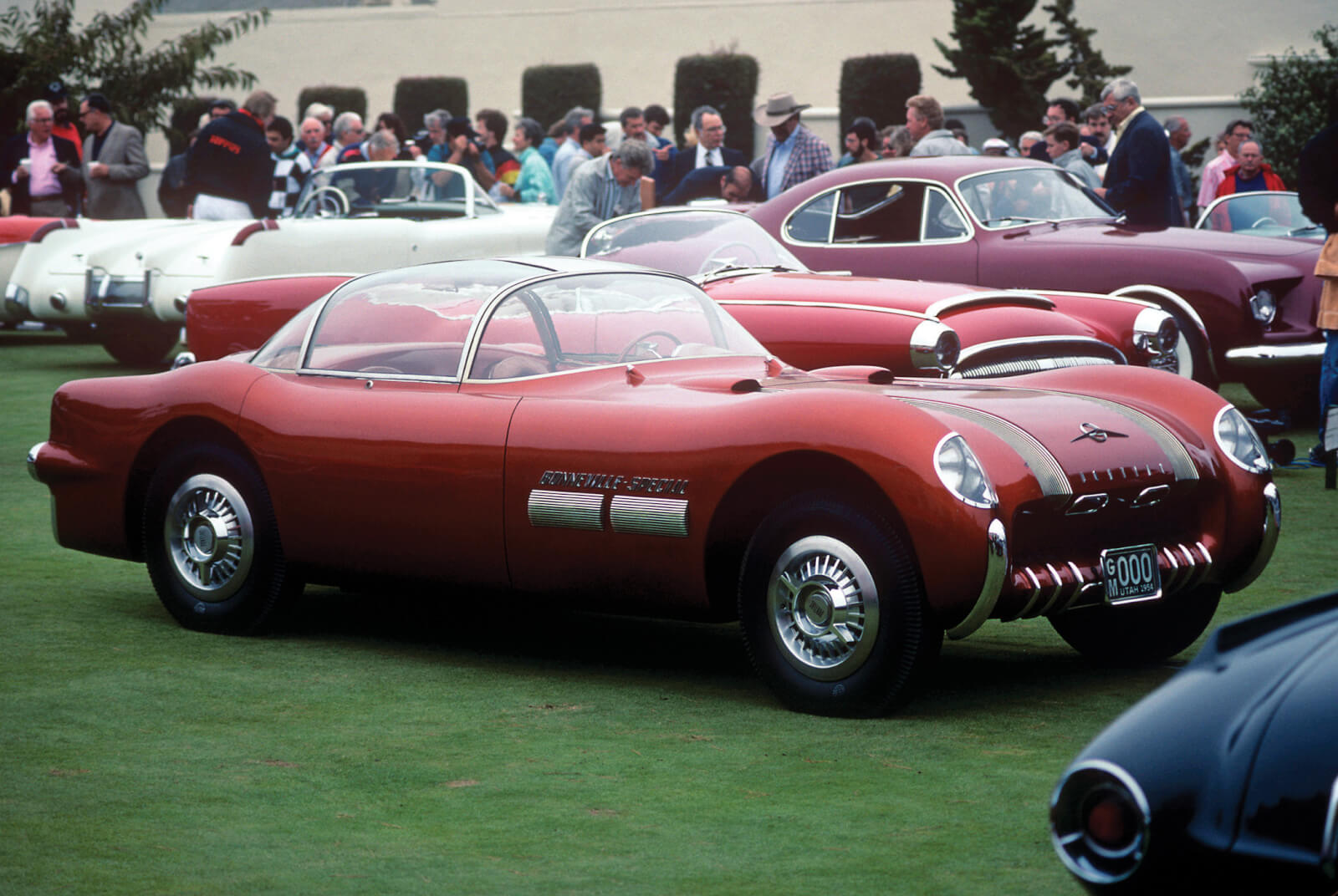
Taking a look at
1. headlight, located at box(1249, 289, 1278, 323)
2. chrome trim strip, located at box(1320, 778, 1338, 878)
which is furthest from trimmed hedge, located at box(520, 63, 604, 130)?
chrome trim strip, located at box(1320, 778, 1338, 878)

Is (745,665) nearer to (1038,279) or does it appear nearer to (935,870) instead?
(935,870)

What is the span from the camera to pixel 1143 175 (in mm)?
12305

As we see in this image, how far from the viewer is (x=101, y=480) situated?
6.73 metres

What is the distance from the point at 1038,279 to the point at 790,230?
1484 millimetres

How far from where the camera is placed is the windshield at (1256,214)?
44.8ft

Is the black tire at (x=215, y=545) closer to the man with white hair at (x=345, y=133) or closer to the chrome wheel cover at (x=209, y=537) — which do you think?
the chrome wheel cover at (x=209, y=537)

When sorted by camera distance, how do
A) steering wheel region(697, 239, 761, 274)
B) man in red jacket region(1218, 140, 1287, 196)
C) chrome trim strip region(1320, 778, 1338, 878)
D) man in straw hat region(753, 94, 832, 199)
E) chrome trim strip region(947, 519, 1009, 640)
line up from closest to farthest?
1. chrome trim strip region(1320, 778, 1338, 878)
2. chrome trim strip region(947, 519, 1009, 640)
3. steering wheel region(697, 239, 761, 274)
4. man in straw hat region(753, 94, 832, 199)
5. man in red jacket region(1218, 140, 1287, 196)

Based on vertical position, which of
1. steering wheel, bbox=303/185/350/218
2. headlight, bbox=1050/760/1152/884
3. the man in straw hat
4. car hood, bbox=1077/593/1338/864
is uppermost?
the man in straw hat

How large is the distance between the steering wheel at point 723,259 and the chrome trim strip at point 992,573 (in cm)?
510

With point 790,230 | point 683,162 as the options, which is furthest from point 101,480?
point 683,162

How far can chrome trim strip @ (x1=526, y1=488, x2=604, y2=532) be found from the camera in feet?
18.1

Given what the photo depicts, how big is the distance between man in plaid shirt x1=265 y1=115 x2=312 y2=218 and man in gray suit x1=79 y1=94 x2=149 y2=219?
3.90 feet

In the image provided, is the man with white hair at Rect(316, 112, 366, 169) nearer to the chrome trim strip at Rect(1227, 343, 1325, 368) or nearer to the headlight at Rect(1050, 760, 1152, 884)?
the chrome trim strip at Rect(1227, 343, 1325, 368)

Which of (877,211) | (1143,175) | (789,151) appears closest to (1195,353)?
(877,211)
